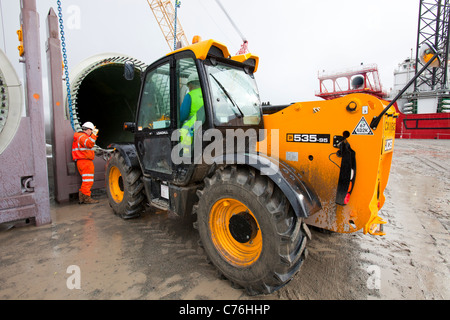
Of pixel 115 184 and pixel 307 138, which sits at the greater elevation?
pixel 307 138

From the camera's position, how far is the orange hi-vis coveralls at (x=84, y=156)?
4923 mm

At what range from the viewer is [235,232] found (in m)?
2.37

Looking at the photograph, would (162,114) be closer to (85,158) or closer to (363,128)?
(363,128)

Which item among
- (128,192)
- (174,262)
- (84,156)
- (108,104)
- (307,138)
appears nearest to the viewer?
(307,138)

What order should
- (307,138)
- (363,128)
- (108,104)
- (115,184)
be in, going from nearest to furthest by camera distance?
1. (363,128)
2. (307,138)
3. (115,184)
4. (108,104)

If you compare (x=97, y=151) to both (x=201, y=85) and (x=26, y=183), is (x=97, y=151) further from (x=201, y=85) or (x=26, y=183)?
(x=201, y=85)

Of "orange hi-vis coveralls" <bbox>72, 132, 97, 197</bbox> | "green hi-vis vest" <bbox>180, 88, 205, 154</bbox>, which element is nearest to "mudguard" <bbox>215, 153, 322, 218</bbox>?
"green hi-vis vest" <bbox>180, 88, 205, 154</bbox>

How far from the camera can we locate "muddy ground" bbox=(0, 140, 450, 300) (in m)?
2.33

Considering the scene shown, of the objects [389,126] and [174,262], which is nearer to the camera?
[389,126]

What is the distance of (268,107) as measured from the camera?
10.7ft

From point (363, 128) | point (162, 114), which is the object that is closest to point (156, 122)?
point (162, 114)

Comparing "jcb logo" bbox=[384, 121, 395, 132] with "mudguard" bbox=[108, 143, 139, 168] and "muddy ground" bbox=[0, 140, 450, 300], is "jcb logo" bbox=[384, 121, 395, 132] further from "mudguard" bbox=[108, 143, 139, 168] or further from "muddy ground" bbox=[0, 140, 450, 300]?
"mudguard" bbox=[108, 143, 139, 168]

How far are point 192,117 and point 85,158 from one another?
3223 millimetres
